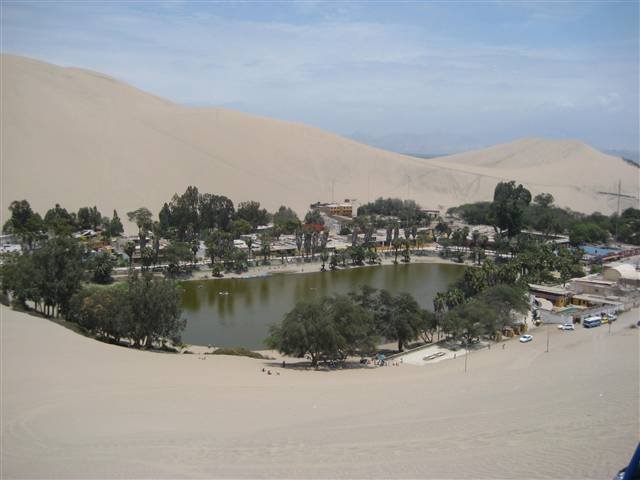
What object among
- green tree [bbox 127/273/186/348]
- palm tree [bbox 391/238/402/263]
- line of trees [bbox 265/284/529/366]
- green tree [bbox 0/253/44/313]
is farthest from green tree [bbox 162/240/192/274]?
green tree [bbox 127/273/186/348]

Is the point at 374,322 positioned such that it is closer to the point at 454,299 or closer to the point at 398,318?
the point at 398,318

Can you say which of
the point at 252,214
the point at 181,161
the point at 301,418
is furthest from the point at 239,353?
the point at 181,161

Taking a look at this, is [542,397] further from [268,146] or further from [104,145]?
[268,146]

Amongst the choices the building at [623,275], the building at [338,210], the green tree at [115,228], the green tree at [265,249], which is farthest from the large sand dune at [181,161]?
the building at [623,275]

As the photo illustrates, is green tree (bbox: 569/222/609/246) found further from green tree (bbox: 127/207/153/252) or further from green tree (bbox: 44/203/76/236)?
green tree (bbox: 44/203/76/236)

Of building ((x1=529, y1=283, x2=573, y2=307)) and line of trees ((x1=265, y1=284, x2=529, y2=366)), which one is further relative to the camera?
building ((x1=529, y1=283, x2=573, y2=307))

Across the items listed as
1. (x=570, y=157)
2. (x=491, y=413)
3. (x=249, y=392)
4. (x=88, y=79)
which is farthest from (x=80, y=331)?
(x=570, y=157)

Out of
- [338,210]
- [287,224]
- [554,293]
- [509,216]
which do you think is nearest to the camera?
[554,293]

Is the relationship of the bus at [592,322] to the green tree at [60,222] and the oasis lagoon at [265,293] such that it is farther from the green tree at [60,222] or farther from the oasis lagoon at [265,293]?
the green tree at [60,222]
